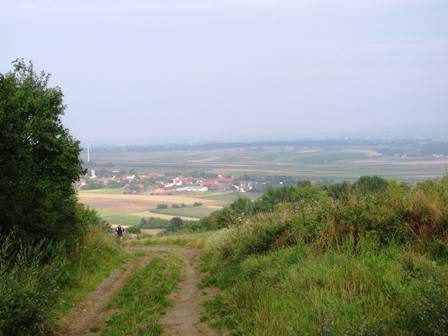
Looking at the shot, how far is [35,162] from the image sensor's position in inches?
594

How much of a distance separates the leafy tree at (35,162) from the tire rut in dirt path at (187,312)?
3861 mm

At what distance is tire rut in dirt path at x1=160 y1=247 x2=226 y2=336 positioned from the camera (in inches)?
335

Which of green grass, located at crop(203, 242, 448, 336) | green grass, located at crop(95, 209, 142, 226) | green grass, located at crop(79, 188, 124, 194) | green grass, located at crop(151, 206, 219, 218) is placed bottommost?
green grass, located at crop(151, 206, 219, 218)

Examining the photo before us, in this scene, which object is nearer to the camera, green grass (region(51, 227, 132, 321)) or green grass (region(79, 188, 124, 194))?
green grass (region(51, 227, 132, 321))

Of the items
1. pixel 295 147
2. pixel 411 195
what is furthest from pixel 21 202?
pixel 295 147

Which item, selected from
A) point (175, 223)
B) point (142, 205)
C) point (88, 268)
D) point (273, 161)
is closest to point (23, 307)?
point (88, 268)

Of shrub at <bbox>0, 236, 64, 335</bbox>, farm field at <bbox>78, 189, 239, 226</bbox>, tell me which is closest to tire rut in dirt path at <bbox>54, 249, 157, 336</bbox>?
shrub at <bbox>0, 236, 64, 335</bbox>

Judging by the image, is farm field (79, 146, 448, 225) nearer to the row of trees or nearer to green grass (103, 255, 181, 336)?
green grass (103, 255, 181, 336)

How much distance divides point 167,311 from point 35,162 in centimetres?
732

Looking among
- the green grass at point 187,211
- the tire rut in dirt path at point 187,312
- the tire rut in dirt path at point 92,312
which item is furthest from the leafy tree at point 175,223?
the tire rut in dirt path at point 92,312

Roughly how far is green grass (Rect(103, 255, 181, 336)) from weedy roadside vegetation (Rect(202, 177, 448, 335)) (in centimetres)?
107

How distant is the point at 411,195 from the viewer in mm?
11148

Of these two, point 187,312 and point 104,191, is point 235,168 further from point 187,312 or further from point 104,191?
point 187,312

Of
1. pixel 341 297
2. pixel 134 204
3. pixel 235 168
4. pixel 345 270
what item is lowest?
pixel 134 204
